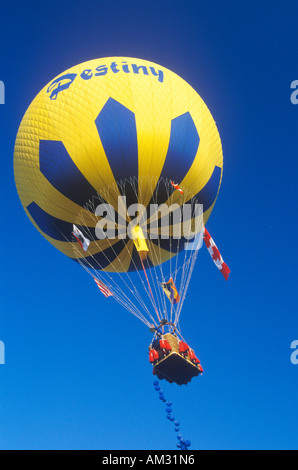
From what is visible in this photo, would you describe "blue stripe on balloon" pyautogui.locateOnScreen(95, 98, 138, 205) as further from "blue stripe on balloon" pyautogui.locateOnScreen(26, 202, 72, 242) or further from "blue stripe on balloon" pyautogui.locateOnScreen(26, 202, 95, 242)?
"blue stripe on balloon" pyautogui.locateOnScreen(26, 202, 72, 242)

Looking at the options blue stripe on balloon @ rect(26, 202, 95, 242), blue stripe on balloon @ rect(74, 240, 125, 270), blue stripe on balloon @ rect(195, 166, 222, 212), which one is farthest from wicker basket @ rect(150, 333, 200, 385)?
blue stripe on balloon @ rect(195, 166, 222, 212)

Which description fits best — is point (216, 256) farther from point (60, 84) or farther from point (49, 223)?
point (60, 84)

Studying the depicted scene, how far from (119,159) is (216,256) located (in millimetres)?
4070

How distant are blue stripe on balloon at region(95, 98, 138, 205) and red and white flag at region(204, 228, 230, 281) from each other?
3.45m

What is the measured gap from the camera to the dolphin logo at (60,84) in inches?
434

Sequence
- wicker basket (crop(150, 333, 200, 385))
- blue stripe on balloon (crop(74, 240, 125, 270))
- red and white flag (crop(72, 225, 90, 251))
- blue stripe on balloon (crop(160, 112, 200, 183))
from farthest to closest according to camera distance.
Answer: blue stripe on balloon (crop(74, 240, 125, 270)) < red and white flag (crop(72, 225, 90, 251)) < blue stripe on balloon (crop(160, 112, 200, 183)) < wicker basket (crop(150, 333, 200, 385))

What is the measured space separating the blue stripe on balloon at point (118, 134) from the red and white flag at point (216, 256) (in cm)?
345

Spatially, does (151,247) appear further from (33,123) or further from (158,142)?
(33,123)

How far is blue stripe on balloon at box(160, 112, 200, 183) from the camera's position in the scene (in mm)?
10773

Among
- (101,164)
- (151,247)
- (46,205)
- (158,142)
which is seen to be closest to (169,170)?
(158,142)

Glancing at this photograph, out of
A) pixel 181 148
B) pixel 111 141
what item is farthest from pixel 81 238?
pixel 181 148

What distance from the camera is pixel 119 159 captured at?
10453 mm

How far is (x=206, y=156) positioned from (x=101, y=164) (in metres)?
2.91

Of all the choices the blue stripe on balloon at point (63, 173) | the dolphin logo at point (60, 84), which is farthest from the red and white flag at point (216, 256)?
→ the dolphin logo at point (60, 84)
